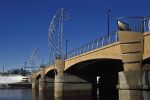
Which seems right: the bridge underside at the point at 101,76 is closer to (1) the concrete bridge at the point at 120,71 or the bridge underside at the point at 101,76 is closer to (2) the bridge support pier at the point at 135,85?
(1) the concrete bridge at the point at 120,71

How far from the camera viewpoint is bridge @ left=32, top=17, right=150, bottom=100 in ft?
97.6

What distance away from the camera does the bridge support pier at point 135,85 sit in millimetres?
28625

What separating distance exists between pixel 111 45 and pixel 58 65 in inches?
1194

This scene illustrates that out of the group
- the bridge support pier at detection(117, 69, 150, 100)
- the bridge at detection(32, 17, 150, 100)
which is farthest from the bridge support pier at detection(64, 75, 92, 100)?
the bridge support pier at detection(117, 69, 150, 100)

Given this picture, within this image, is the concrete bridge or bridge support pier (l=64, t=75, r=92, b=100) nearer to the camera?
the concrete bridge

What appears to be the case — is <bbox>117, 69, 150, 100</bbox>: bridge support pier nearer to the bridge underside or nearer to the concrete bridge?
the concrete bridge

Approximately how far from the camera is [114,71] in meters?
64.3

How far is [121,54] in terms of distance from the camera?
3338cm

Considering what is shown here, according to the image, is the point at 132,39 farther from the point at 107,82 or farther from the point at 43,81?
the point at 43,81

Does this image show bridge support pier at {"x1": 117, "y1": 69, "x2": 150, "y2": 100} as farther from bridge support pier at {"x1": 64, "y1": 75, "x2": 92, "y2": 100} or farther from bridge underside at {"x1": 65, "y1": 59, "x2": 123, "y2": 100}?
bridge support pier at {"x1": 64, "y1": 75, "x2": 92, "y2": 100}

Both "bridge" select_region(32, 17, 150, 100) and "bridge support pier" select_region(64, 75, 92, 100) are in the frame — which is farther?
"bridge support pier" select_region(64, 75, 92, 100)

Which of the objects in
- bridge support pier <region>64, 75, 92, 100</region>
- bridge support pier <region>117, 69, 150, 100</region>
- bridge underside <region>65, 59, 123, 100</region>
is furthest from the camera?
bridge support pier <region>64, 75, 92, 100</region>

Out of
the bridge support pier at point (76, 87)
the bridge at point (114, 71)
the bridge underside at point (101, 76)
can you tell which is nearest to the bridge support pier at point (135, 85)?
the bridge at point (114, 71)

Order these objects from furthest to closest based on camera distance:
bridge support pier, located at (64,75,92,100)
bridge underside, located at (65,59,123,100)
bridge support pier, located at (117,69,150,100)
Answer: bridge support pier, located at (64,75,92,100) → bridge underside, located at (65,59,123,100) → bridge support pier, located at (117,69,150,100)
